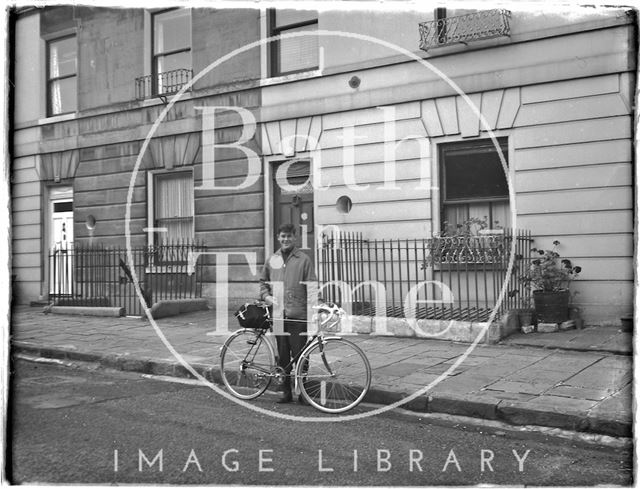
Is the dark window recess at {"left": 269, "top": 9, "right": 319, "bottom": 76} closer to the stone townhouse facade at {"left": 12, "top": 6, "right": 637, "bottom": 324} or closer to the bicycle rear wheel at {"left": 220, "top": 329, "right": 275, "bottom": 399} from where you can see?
the stone townhouse facade at {"left": 12, "top": 6, "right": 637, "bottom": 324}

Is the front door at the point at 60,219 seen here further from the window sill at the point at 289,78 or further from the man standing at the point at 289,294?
the man standing at the point at 289,294

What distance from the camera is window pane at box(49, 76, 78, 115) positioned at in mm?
17766

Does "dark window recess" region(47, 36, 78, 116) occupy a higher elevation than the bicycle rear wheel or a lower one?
higher

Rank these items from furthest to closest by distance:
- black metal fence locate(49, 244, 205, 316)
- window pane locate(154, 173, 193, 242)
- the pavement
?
window pane locate(154, 173, 193, 242)
black metal fence locate(49, 244, 205, 316)
the pavement

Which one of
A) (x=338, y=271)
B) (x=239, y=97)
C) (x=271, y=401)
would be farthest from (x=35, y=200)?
(x=271, y=401)

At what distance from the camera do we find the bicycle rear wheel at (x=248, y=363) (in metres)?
7.35

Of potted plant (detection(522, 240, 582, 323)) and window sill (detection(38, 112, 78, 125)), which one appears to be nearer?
potted plant (detection(522, 240, 582, 323))

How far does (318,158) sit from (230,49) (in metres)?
3.32

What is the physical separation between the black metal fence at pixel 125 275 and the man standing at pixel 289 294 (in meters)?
7.50

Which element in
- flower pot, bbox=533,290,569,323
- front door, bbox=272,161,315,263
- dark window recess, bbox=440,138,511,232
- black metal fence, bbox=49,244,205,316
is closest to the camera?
flower pot, bbox=533,290,569,323

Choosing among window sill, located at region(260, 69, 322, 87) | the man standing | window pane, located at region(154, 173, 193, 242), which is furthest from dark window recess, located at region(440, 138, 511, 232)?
window pane, located at region(154, 173, 193, 242)

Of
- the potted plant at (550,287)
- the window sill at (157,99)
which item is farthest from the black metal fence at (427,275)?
the window sill at (157,99)

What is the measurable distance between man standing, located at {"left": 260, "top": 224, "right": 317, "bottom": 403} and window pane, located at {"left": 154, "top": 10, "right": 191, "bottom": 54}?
388 inches

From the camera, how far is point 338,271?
39.2ft
